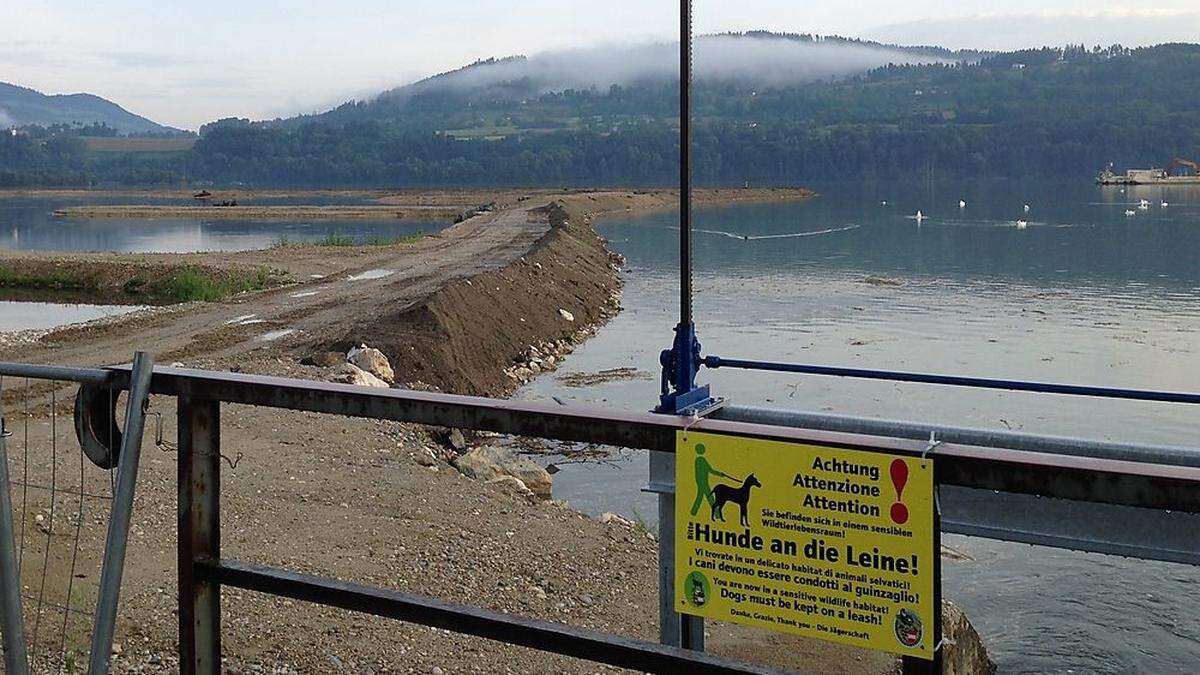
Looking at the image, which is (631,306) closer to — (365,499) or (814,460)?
(365,499)

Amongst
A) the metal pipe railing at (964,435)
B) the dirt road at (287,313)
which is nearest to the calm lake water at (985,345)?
the dirt road at (287,313)

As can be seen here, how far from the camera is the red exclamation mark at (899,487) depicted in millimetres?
2820

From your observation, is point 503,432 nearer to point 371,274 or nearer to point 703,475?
point 703,475

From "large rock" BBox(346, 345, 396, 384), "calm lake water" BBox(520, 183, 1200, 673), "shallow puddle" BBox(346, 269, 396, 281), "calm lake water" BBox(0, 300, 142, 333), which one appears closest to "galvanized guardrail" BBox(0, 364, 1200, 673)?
"calm lake water" BBox(520, 183, 1200, 673)

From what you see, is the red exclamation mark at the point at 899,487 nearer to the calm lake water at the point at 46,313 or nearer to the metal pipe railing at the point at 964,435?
the metal pipe railing at the point at 964,435

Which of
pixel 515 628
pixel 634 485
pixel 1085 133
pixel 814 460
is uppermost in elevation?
pixel 1085 133

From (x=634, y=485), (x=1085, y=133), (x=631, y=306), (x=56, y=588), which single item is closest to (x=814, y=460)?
(x=56, y=588)

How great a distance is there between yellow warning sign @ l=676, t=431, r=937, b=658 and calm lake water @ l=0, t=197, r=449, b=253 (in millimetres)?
54215

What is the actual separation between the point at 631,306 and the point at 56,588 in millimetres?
28007

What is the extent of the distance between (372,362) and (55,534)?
8830 millimetres

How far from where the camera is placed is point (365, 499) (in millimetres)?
10602

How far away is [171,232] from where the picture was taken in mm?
76688

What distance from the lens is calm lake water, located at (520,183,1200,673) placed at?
1041cm

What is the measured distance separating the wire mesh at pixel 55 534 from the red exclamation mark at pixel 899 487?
265cm
